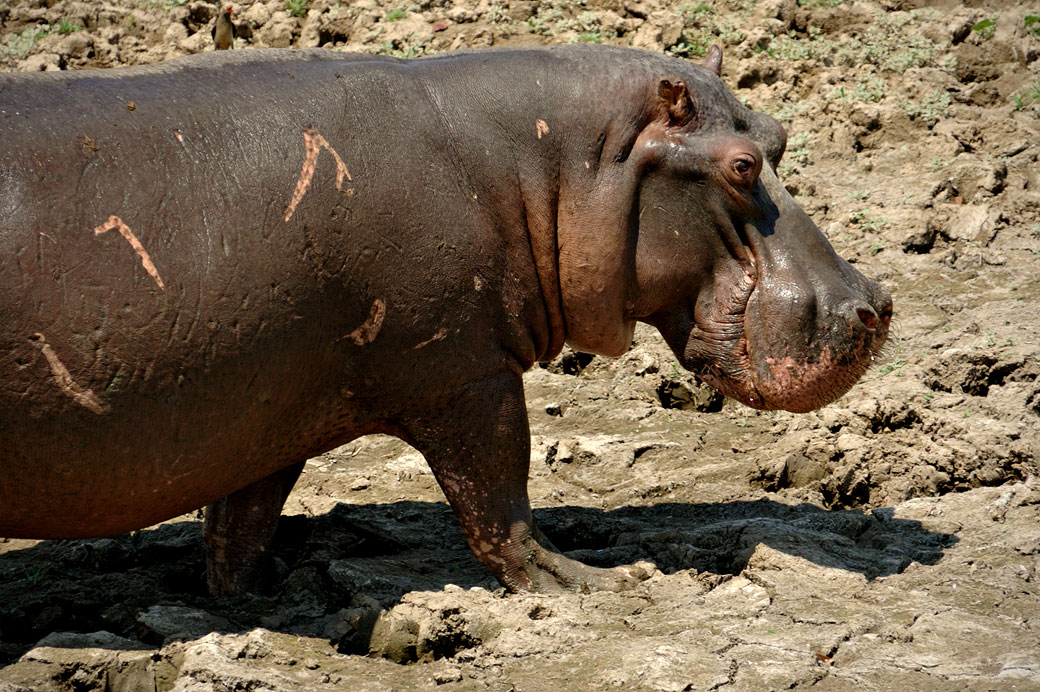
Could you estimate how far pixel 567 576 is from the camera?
171 inches

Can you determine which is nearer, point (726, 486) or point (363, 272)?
point (363, 272)

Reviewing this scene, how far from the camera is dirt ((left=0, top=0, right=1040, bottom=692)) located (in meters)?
3.78

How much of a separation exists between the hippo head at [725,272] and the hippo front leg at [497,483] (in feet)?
1.59

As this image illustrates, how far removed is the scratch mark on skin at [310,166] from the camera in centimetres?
385

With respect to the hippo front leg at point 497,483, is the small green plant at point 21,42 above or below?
above

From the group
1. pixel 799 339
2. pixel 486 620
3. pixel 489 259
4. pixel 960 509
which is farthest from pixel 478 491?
pixel 960 509

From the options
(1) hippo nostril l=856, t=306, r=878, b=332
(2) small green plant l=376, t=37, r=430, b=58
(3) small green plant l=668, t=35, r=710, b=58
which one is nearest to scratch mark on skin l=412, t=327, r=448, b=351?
(1) hippo nostril l=856, t=306, r=878, b=332

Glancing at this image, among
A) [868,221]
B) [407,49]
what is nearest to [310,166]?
[868,221]

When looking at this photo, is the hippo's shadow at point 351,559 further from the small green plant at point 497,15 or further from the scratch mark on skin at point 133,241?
the small green plant at point 497,15

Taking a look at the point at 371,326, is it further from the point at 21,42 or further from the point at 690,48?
the point at 21,42

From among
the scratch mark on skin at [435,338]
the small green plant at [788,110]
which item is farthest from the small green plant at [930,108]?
the scratch mark on skin at [435,338]

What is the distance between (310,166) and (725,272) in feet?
5.24

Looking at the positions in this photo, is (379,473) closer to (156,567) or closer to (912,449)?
(156,567)

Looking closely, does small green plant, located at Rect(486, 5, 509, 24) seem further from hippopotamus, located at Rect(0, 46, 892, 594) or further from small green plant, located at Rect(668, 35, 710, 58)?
hippopotamus, located at Rect(0, 46, 892, 594)
